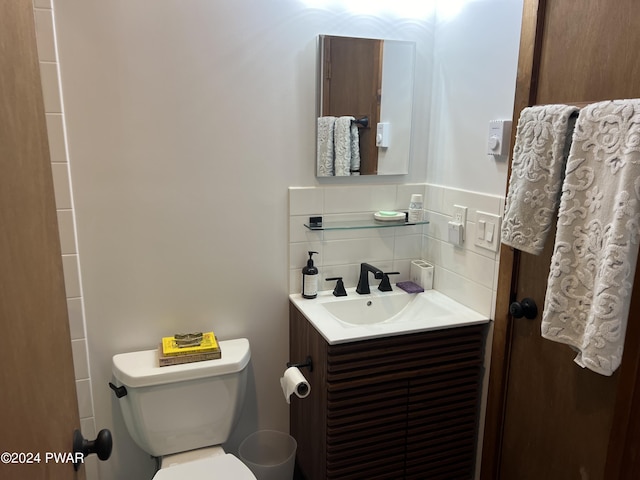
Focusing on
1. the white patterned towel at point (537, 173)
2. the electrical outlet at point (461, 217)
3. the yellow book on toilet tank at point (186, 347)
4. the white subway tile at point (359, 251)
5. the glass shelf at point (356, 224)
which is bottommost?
the yellow book on toilet tank at point (186, 347)

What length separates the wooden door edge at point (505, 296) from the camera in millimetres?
1420

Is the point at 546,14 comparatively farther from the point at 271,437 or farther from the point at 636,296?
the point at 271,437

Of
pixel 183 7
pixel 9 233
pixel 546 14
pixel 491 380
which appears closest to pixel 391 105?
pixel 546 14

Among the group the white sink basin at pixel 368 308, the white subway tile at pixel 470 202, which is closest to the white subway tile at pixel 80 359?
the white sink basin at pixel 368 308

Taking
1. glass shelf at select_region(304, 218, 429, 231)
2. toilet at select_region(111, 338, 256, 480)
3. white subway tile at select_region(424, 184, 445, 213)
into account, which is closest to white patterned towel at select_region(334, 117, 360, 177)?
glass shelf at select_region(304, 218, 429, 231)

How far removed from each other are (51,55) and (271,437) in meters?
1.71

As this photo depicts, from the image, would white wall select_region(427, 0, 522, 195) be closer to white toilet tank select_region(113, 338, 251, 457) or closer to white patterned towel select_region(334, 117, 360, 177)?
white patterned towel select_region(334, 117, 360, 177)

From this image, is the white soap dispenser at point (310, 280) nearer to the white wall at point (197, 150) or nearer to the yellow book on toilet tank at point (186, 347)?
the white wall at point (197, 150)

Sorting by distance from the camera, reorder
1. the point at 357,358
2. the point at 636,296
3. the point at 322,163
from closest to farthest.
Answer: the point at 636,296 < the point at 357,358 < the point at 322,163

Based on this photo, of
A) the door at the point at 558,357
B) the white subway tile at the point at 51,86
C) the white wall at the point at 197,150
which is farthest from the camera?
the white wall at the point at 197,150

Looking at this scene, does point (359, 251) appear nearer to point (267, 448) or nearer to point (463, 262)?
point (463, 262)

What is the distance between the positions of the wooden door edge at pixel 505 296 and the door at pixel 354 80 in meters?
0.60

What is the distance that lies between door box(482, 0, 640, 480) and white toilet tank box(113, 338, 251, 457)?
3.18 ft

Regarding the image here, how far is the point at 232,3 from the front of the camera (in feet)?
5.58
